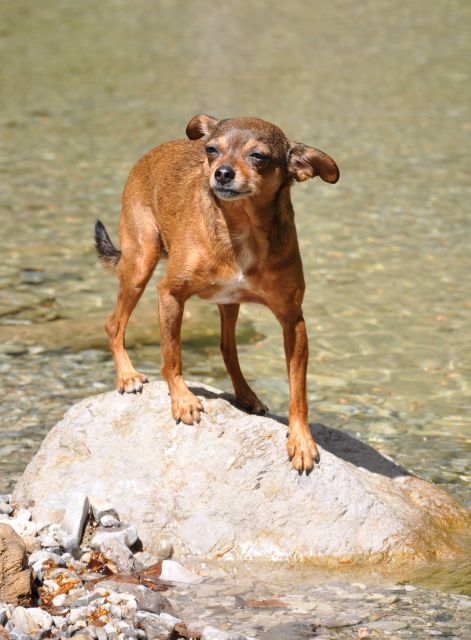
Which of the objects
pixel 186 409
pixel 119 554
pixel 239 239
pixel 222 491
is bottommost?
pixel 119 554

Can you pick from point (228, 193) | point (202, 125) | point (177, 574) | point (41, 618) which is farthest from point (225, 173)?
point (41, 618)

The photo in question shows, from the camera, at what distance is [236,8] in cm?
3088

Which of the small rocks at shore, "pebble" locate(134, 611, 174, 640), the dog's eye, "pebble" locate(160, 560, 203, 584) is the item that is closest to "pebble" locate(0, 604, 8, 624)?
the small rocks at shore

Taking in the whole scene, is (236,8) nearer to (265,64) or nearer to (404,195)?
(265,64)

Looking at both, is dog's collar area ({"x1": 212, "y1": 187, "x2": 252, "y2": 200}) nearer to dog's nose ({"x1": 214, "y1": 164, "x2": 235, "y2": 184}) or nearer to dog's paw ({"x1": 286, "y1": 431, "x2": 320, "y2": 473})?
dog's nose ({"x1": 214, "y1": 164, "x2": 235, "y2": 184})

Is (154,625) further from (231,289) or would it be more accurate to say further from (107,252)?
(107,252)

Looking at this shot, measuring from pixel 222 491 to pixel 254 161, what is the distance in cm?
182

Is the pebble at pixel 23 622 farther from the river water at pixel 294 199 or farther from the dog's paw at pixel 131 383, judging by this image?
the river water at pixel 294 199

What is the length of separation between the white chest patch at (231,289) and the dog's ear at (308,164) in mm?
646

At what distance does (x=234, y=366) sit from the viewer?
7020 mm

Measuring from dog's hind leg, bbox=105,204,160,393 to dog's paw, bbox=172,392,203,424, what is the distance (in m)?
0.37

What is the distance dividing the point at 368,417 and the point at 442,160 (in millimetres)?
8462

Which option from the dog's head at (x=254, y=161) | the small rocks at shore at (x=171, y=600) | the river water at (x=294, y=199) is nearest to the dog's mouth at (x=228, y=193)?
the dog's head at (x=254, y=161)

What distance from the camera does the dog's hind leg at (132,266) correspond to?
6.86m
